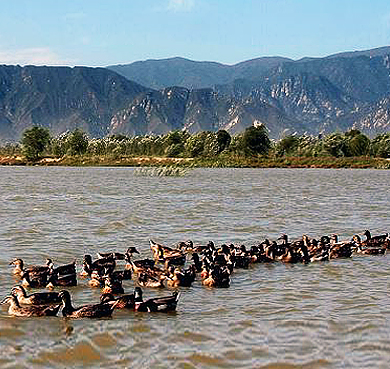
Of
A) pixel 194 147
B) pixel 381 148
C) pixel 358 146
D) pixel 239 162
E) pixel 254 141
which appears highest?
pixel 254 141

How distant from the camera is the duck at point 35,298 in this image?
14062 mm

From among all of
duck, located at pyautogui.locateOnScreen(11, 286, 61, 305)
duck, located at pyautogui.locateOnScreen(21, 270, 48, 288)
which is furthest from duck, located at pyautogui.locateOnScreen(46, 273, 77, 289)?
duck, located at pyautogui.locateOnScreen(11, 286, 61, 305)

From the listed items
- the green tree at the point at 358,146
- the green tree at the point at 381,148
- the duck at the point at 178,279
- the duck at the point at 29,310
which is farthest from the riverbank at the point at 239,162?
the duck at the point at 29,310

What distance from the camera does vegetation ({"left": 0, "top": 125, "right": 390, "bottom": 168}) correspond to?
4760 inches

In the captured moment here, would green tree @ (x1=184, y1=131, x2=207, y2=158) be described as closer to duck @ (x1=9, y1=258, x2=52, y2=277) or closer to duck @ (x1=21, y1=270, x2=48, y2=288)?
duck @ (x1=9, y1=258, x2=52, y2=277)

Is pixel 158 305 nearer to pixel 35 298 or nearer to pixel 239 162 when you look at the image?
pixel 35 298

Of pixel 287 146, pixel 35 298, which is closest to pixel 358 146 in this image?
pixel 287 146

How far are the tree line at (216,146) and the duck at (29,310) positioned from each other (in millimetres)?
117317

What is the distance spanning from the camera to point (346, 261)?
20172 mm

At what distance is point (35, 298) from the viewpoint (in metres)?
14.2

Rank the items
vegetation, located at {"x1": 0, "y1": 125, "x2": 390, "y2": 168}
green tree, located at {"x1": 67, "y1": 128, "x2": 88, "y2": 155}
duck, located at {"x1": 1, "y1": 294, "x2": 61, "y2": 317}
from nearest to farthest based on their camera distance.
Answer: duck, located at {"x1": 1, "y1": 294, "x2": 61, "y2": 317} < vegetation, located at {"x1": 0, "y1": 125, "x2": 390, "y2": 168} < green tree, located at {"x1": 67, "y1": 128, "x2": 88, "y2": 155}

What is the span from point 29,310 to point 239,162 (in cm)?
11129

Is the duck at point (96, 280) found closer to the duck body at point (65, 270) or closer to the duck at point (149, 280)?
the duck body at point (65, 270)

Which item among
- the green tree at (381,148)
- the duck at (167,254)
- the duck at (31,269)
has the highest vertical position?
the duck at (31,269)
